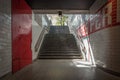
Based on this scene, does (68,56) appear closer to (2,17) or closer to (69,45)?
(69,45)

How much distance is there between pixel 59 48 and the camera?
12.0 meters

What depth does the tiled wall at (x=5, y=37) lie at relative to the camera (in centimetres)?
444

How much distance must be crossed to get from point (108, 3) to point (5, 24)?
3230mm

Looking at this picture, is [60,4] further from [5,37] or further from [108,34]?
[5,37]

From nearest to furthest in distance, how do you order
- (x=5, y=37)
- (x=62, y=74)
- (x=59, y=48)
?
(x=5, y=37) → (x=62, y=74) → (x=59, y=48)

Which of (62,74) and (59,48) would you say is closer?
(62,74)

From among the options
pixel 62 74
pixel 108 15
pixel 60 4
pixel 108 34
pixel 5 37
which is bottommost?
pixel 62 74

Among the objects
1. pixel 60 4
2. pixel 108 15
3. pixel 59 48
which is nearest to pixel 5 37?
pixel 108 15

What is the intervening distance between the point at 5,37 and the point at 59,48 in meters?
7.41

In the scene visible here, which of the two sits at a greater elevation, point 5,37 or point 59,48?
point 5,37

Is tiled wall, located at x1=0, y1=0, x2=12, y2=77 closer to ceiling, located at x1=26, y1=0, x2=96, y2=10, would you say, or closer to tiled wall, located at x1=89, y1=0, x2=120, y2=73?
ceiling, located at x1=26, y1=0, x2=96, y2=10

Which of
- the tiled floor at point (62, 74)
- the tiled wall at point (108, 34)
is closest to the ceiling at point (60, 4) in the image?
the tiled wall at point (108, 34)

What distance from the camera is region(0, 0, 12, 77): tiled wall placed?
4436 mm

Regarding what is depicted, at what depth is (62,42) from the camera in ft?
42.5
